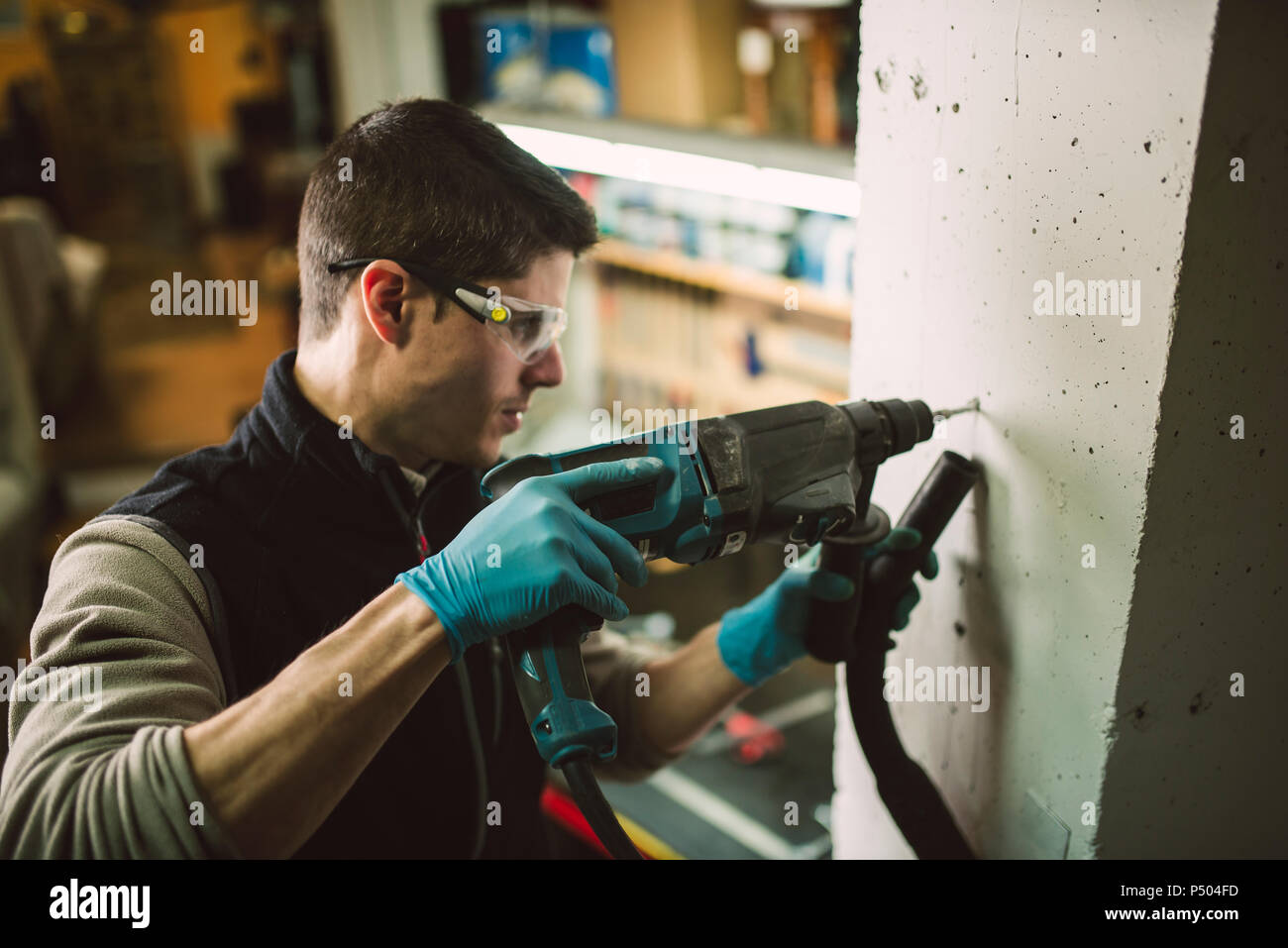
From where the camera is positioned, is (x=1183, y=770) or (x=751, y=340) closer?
(x=1183, y=770)

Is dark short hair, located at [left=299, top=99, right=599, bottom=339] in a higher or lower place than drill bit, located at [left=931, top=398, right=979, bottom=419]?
higher

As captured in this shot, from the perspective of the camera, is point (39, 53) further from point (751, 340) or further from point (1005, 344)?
point (1005, 344)

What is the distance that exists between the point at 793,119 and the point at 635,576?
3.20m

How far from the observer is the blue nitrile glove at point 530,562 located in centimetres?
101

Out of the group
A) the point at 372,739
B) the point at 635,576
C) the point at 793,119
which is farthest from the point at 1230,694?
the point at 793,119

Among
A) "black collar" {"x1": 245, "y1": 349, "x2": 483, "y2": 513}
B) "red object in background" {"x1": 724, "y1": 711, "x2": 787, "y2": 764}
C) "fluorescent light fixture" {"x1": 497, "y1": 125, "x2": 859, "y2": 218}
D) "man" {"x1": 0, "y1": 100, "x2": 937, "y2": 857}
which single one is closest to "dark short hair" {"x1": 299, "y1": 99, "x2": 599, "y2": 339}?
"man" {"x1": 0, "y1": 100, "x2": 937, "y2": 857}

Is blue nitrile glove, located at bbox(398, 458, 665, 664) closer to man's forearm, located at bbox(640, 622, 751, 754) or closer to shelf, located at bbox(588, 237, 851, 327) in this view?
man's forearm, located at bbox(640, 622, 751, 754)

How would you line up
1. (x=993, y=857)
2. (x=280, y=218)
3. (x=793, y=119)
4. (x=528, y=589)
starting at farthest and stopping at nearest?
1. (x=280, y=218)
2. (x=793, y=119)
3. (x=993, y=857)
4. (x=528, y=589)

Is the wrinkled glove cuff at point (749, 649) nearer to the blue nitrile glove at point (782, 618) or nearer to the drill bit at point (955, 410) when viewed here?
the blue nitrile glove at point (782, 618)

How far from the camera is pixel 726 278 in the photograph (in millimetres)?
3709

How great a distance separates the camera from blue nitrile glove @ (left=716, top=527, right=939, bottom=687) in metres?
1.28

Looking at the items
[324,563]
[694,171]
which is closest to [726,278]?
[694,171]

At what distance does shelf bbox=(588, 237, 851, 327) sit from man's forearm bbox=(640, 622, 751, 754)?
1934 mm
